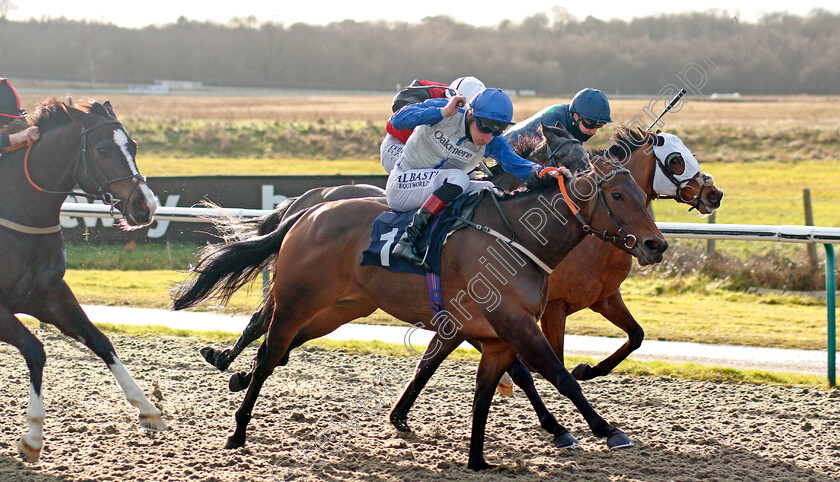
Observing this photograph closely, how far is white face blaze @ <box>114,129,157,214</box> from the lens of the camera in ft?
13.9

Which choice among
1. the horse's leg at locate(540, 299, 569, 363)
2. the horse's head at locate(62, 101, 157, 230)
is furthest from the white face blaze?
the horse's leg at locate(540, 299, 569, 363)

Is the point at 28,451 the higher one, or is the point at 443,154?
the point at 443,154

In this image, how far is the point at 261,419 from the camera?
4617 mm

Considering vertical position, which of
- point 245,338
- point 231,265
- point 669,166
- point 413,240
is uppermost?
point 669,166

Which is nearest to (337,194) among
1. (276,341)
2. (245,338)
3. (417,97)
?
(417,97)

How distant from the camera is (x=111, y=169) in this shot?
429 centimetres

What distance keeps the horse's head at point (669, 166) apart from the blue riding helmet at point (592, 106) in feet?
0.61

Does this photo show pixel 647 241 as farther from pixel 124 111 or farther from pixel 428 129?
pixel 124 111

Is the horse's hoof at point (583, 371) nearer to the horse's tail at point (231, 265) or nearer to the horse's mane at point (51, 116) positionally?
the horse's tail at point (231, 265)

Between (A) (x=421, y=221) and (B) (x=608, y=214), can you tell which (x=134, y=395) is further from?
(B) (x=608, y=214)

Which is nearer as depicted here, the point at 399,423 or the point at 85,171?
the point at 85,171

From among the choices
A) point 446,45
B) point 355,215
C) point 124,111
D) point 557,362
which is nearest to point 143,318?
point 355,215

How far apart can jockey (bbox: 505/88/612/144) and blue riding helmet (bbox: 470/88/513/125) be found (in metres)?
1.08

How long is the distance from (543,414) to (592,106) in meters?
1.81
